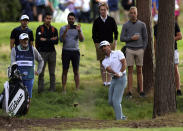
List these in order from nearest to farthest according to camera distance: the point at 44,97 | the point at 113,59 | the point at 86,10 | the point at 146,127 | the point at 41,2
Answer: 1. the point at 146,127
2. the point at 113,59
3. the point at 44,97
4. the point at 41,2
5. the point at 86,10

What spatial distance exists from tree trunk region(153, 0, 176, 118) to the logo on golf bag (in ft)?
10.4

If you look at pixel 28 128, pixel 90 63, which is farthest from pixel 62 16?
pixel 28 128

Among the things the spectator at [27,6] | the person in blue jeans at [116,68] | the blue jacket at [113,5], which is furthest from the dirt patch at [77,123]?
the blue jacket at [113,5]

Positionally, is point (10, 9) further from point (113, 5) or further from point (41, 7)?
point (113, 5)

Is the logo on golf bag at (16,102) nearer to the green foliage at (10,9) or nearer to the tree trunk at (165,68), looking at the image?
the tree trunk at (165,68)

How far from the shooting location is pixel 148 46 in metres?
20.2

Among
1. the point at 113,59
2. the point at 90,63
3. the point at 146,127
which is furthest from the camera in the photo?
the point at 90,63

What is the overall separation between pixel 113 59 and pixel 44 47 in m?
3.52

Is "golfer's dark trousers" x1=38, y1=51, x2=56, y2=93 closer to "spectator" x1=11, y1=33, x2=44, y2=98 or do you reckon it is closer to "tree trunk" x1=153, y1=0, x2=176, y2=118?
"spectator" x1=11, y1=33, x2=44, y2=98

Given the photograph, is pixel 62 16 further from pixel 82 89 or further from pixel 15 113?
pixel 15 113

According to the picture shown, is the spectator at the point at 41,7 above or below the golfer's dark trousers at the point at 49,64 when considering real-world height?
above

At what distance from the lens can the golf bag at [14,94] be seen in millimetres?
16812

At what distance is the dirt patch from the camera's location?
582 inches

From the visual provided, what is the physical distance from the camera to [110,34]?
66.6 ft
